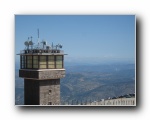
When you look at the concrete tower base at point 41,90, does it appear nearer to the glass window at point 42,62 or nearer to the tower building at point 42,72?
the tower building at point 42,72

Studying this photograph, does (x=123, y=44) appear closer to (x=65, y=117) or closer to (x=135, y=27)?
(x=135, y=27)

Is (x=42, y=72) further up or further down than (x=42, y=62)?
further down

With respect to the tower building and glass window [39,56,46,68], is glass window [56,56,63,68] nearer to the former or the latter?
the tower building

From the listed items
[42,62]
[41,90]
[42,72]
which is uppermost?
[42,62]

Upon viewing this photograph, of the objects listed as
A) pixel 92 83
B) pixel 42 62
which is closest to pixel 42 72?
pixel 42 62

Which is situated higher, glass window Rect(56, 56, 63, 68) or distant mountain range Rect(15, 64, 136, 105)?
glass window Rect(56, 56, 63, 68)

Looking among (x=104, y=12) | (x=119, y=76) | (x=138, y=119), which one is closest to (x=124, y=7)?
(x=104, y=12)

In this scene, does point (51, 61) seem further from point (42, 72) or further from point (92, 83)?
point (92, 83)

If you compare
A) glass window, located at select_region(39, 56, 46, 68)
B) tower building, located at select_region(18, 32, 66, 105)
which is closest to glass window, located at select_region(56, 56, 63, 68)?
tower building, located at select_region(18, 32, 66, 105)
